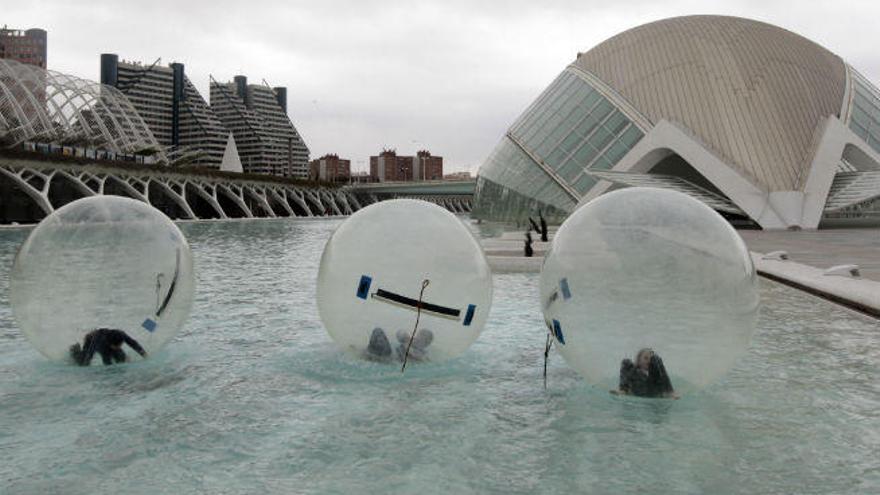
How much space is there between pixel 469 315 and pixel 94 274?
10.8 ft

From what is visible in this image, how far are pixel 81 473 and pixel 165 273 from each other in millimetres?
2612

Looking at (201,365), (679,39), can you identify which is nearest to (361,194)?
(679,39)

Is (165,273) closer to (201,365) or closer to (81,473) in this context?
(201,365)

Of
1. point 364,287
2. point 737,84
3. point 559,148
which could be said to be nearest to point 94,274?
point 364,287

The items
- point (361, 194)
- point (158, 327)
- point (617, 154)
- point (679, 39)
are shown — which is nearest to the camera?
point (158, 327)

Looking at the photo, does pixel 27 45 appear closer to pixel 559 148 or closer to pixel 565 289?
pixel 559 148

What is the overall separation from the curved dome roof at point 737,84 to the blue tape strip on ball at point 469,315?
39.1m

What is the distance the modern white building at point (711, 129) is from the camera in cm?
4072

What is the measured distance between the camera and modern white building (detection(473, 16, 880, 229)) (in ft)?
134

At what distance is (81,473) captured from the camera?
3.97 metres

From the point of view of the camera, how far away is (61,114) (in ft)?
271

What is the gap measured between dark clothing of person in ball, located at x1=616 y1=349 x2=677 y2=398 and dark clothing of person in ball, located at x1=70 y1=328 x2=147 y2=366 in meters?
4.43

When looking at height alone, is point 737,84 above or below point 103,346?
above

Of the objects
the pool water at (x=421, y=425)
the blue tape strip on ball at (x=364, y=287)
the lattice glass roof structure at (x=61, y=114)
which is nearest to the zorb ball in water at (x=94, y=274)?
the pool water at (x=421, y=425)
